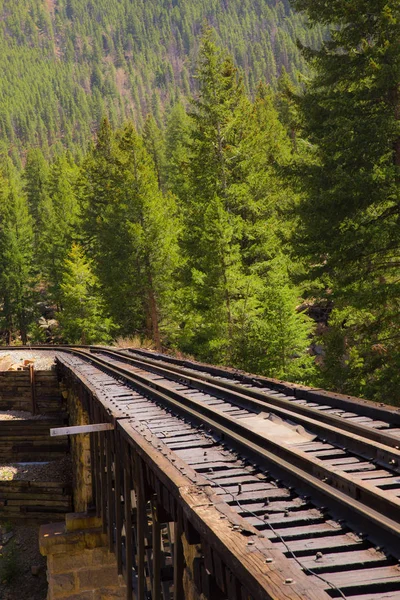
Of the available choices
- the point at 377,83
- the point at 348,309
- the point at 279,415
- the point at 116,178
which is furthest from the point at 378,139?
the point at 116,178

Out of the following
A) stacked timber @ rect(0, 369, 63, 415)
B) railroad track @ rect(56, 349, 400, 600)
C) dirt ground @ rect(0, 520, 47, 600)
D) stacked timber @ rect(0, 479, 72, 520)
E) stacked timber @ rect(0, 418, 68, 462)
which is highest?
railroad track @ rect(56, 349, 400, 600)

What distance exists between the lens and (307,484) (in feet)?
16.4

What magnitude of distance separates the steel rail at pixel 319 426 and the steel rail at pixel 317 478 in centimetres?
70

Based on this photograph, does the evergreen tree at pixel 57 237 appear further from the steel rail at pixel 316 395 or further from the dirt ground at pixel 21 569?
the steel rail at pixel 316 395

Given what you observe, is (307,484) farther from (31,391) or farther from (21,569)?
(31,391)

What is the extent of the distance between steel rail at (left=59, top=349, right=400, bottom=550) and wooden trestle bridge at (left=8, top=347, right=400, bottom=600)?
0.01 metres

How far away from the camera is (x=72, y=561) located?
42.1 ft

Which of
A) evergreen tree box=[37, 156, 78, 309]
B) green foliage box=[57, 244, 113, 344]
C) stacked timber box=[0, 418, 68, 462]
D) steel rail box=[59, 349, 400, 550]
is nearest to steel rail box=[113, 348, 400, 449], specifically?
steel rail box=[59, 349, 400, 550]

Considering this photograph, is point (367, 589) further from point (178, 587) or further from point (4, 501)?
point (4, 501)

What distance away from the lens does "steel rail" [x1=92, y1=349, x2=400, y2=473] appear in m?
5.58

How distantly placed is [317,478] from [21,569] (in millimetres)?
14290

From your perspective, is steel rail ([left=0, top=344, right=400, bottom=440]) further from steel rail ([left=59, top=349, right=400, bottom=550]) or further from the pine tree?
the pine tree

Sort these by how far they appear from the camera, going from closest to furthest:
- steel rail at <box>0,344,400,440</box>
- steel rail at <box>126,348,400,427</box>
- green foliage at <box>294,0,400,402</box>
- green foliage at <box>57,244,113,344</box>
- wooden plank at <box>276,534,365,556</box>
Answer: wooden plank at <box>276,534,365,556</box> < steel rail at <box>0,344,400,440</box> < steel rail at <box>126,348,400,427</box> < green foliage at <box>294,0,400,402</box> < green foliage at <box>57,244,113,344</box>

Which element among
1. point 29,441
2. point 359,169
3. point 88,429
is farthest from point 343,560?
point 29,441
